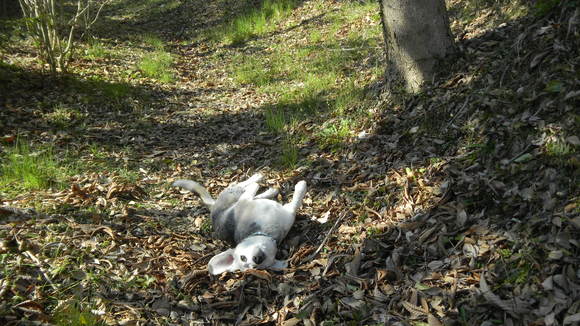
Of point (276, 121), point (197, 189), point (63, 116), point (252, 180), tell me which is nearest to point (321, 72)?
point (276, 121)

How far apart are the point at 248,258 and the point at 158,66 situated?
6.11 m

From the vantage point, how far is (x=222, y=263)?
3.32m

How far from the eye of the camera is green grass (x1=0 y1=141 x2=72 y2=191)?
14.1 feet

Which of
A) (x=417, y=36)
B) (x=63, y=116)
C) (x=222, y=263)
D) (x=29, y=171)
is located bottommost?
(x=222, y=263)

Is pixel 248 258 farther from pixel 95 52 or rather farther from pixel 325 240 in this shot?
pixel 95 52

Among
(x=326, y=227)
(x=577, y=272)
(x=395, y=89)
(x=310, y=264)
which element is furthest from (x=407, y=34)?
(x=577, y=272)

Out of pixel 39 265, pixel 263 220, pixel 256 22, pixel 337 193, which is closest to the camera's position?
pixel 39 265

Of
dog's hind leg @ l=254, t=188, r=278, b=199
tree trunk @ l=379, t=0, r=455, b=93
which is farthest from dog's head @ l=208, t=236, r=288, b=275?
tree trunk @ l=379, t=0, r=455, b=93

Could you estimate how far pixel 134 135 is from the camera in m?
5.92

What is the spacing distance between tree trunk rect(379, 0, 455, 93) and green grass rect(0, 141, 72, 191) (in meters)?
3.65

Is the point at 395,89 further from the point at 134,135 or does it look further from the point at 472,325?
the point at 134,135

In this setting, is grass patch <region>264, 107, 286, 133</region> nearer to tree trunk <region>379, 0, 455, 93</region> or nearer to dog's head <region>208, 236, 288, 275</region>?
tree trunk <region>379, 0, 455, 93</region>

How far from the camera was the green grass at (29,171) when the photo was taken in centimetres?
429

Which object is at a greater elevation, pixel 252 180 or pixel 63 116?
pixel 63 116
